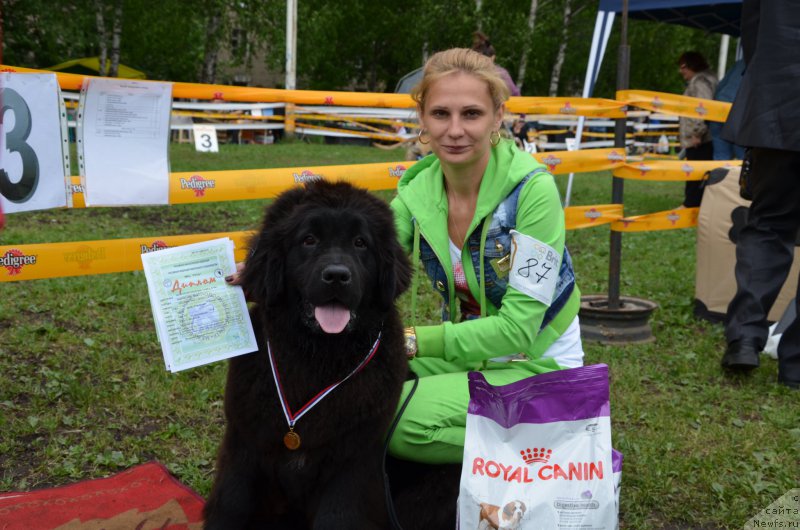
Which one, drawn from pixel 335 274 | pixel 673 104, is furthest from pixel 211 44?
pixel 335 274

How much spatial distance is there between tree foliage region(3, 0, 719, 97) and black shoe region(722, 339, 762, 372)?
20029 mm

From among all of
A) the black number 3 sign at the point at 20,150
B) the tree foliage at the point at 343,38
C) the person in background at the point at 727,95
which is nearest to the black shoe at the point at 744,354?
the black number 3 sign at the point at 20,150

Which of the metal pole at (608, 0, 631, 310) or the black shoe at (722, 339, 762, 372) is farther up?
the metal pole at (608, 0, 631, 310)

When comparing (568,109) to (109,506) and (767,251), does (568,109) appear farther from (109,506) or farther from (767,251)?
(109,506)

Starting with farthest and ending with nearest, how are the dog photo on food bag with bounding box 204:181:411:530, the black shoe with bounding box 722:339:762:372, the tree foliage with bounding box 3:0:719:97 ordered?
the tree foliage with bounding box 3:0:719:97
the black shoe with bounding box 722:339:762:372
the dog photo on food bag with bounding box 204:181:411:530

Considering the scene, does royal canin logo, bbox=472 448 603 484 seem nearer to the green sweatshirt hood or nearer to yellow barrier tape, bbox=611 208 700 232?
the green sweatshirt hood

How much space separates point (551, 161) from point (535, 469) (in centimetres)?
353

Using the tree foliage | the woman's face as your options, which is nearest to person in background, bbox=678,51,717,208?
the woman's face

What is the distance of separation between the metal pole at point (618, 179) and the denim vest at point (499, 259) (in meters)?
2.34

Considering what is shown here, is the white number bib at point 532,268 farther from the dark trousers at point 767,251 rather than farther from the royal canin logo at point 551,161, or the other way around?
the royal canin logo at point 551,161

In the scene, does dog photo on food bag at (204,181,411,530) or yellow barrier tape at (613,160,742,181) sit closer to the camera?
dog photo on food bag at (204,181,411,530)

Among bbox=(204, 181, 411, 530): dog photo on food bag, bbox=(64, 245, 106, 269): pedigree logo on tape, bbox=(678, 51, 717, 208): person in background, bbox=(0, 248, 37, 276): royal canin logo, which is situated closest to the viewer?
bbox=(204, 181, 411, 530): dog photo on food bag

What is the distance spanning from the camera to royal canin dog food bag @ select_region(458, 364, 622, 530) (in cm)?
217

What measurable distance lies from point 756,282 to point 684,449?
137 centimetres
